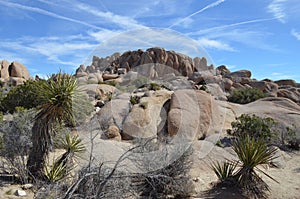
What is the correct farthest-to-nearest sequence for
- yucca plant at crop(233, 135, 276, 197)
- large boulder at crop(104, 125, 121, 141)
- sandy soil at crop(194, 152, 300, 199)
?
large boulder at crop(104, 125, 121, 141) → yucca plant at crop(233, 135, 276, 197) → sandy soil at crop(194, 152, 300, 199)

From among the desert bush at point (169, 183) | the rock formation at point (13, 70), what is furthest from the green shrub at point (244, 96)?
the rock formation at point (13, 70)

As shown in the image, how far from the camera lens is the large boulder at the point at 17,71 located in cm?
4462

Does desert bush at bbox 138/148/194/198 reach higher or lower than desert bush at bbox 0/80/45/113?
lower

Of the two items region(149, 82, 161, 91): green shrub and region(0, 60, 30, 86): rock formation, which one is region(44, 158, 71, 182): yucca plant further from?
region(0, 60, 30, 86): rock formation

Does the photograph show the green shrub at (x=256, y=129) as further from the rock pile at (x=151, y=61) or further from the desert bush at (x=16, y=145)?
the desert bush at (x=16, y=145)

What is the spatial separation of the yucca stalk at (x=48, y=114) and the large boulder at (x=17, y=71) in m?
40.6

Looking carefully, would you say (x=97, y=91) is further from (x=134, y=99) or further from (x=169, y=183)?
(x=169, y=183)

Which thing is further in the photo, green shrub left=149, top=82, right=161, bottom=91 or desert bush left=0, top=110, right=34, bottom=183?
green shrub left=149, top=82, right=161, bottom=91

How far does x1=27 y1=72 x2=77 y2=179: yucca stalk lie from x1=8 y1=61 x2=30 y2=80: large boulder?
133ft

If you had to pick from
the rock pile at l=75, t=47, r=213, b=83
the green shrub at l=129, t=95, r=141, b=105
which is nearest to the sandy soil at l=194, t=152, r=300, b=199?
the rock pile at l=75, t=47, r=213, b=83

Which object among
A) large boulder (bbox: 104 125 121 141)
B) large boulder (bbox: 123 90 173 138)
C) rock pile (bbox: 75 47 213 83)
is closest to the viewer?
large boulder (bbox: 104 125 121 141)

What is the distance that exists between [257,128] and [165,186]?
732 centimetres

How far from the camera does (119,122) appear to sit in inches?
575

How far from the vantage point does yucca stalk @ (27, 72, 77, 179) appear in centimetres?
689
